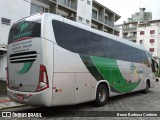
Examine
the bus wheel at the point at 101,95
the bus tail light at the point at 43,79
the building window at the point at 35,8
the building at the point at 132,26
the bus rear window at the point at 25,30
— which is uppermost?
the building at the point at 132,26

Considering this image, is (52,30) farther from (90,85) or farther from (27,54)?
(90,85)

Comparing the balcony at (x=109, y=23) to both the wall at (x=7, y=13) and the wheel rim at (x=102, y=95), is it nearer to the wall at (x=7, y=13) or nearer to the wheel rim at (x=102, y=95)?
the wall at (x=7, y=13)

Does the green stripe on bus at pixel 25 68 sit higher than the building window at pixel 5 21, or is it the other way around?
the building window at pixel 5 21

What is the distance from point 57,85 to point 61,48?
1315 millimetres

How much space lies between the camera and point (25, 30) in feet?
26.4

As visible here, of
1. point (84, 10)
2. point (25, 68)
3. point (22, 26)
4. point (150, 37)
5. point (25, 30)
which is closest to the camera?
point (25, 68)

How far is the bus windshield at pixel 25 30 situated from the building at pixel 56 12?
11.4 metres

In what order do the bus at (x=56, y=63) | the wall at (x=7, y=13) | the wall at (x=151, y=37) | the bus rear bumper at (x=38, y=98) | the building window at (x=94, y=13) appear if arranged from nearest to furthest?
1. the bus rear bumper at (x=38, y=98)
2. the bus at (x=56, y=63)
3. the wall at (x=7, y=13)
4. the building window at (x=94, y=13)
5. the wall at (x=151, y=37)

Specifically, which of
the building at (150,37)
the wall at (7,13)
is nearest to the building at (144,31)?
the building at (150,37)

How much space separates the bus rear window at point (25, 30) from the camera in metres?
7.63

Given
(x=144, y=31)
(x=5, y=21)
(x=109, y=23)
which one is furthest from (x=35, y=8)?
(x=144, y=31)

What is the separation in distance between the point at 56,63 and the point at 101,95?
11.7ft

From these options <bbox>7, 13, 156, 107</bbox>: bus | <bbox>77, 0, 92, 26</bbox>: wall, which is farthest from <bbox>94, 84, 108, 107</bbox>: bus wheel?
<bbox>77, 0, 92, 26</bbox>: wall

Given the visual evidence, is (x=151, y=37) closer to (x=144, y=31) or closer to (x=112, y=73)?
(x=144, y=31)
